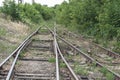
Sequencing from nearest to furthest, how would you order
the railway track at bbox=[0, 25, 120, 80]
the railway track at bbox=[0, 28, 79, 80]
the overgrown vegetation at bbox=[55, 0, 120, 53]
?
the railway track at bbox=[0, 28, 79, 80], the railway track at bbox=[0, 25, 120, 80], the overgrown vegetation at bbox=[55, 0, 120, 53]

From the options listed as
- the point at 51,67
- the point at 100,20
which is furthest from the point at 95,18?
the point at 51,67

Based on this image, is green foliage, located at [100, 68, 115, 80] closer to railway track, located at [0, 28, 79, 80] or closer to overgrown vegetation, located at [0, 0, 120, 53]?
railway track, located at [0, 28, 79, 80]

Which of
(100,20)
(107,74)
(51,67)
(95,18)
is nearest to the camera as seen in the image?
(107,74)

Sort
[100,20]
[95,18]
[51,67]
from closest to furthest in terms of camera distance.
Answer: [51,67] < [100,20] < [95,18]

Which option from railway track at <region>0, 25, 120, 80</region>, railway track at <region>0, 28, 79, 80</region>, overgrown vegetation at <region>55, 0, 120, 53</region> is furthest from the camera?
overgrown vegetation at <region>55, 0, 120, 53</region>

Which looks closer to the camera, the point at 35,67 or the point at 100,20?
the point at 35,67

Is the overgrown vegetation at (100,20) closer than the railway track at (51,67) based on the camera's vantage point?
No

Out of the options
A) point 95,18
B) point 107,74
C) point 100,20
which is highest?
point 100,20

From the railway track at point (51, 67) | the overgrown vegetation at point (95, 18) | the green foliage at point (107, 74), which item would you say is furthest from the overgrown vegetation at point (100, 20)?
the green foliage at point (107, 74)

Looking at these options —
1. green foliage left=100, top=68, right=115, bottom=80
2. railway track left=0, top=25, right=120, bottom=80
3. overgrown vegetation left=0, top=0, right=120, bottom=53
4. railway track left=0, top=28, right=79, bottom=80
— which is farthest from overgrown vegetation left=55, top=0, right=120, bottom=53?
green foliage left=100, top=68, right=115, bottom=80

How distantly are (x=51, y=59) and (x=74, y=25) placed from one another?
15.9 metres

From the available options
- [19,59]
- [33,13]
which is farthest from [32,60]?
[33,13]

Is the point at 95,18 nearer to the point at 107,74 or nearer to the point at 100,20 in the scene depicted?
the point at 100,20

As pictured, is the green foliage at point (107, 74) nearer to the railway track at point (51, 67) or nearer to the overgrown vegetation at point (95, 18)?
the railway track at point (51, 67)
